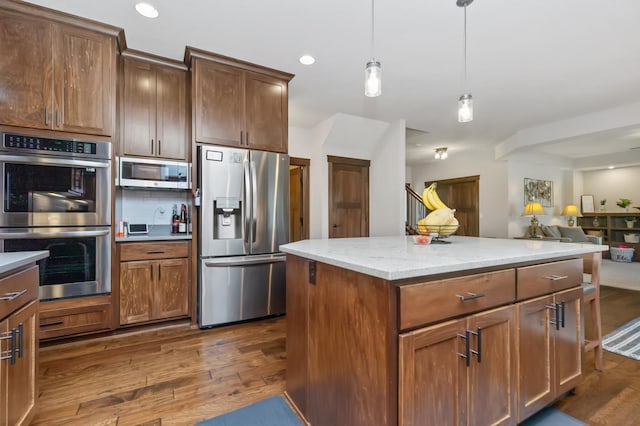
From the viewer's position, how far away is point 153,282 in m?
2.72

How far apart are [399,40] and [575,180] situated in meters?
8.15

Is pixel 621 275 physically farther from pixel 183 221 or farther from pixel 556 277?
pixel 183 221

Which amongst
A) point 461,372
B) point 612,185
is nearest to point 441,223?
point 461,372

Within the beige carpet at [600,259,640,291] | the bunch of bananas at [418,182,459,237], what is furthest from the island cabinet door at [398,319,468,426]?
Result: the beige carpet at [600,259,640,291]

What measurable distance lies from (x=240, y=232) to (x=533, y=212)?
20.4ft

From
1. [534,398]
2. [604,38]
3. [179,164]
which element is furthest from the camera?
[179,164]

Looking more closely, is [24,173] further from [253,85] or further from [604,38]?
[604,38]

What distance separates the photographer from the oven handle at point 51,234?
216 centimetres

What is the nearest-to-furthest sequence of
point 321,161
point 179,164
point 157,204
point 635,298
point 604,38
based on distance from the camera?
point 604,38, point 179,164, point 157,204, point 635,298, point 321,161

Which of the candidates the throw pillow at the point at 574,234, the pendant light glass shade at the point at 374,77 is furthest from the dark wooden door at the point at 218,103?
the throw pillow at the point at 574,234

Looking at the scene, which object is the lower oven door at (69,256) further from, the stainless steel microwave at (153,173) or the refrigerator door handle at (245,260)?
the refrigerator door handle at (245,260)

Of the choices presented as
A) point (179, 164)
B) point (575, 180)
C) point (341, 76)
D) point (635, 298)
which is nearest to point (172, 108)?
point (179, 164)

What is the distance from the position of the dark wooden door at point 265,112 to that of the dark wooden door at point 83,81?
1173 mm

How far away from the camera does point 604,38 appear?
2578mm
